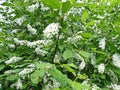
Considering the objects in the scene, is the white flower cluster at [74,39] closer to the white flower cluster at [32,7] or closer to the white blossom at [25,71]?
the white blossom at [25,71]

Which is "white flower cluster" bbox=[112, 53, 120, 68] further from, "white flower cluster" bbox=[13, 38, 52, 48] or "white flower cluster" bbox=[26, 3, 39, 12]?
"white flower cluster" bbox=[26, 3, 39, 12]

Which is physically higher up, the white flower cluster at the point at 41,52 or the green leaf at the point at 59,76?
the green leaf at the point at 59,76

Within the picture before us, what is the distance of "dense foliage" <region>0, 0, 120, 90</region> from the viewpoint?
2.85 m

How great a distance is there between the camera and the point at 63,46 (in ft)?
9.01

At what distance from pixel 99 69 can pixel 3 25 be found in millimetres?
1625

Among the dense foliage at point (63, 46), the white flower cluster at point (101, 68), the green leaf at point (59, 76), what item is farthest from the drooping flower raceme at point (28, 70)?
the white flower cluster at point (101, 68)

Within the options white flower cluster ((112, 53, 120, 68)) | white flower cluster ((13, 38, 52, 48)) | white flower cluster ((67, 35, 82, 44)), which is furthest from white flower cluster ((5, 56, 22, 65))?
white flower cluster ((112, 53, 120, 68))

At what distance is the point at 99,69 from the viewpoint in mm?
3322

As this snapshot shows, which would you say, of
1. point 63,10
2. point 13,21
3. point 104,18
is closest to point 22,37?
point 13,21

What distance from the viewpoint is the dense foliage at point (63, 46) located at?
9.36ft

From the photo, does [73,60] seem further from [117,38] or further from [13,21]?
[13,21]

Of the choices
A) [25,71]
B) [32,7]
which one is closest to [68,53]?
[25,71]

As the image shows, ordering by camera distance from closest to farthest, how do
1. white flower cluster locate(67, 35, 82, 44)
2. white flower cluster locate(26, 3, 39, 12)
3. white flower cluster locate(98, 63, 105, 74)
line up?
1. white flower cluster locate(67, 35, 82, 44)
2. white flower cluster locate(98, 63, 105, 74)
3. white flower cluster locate(26, 3, 39, 12)

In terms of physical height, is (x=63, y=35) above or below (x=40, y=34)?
above
